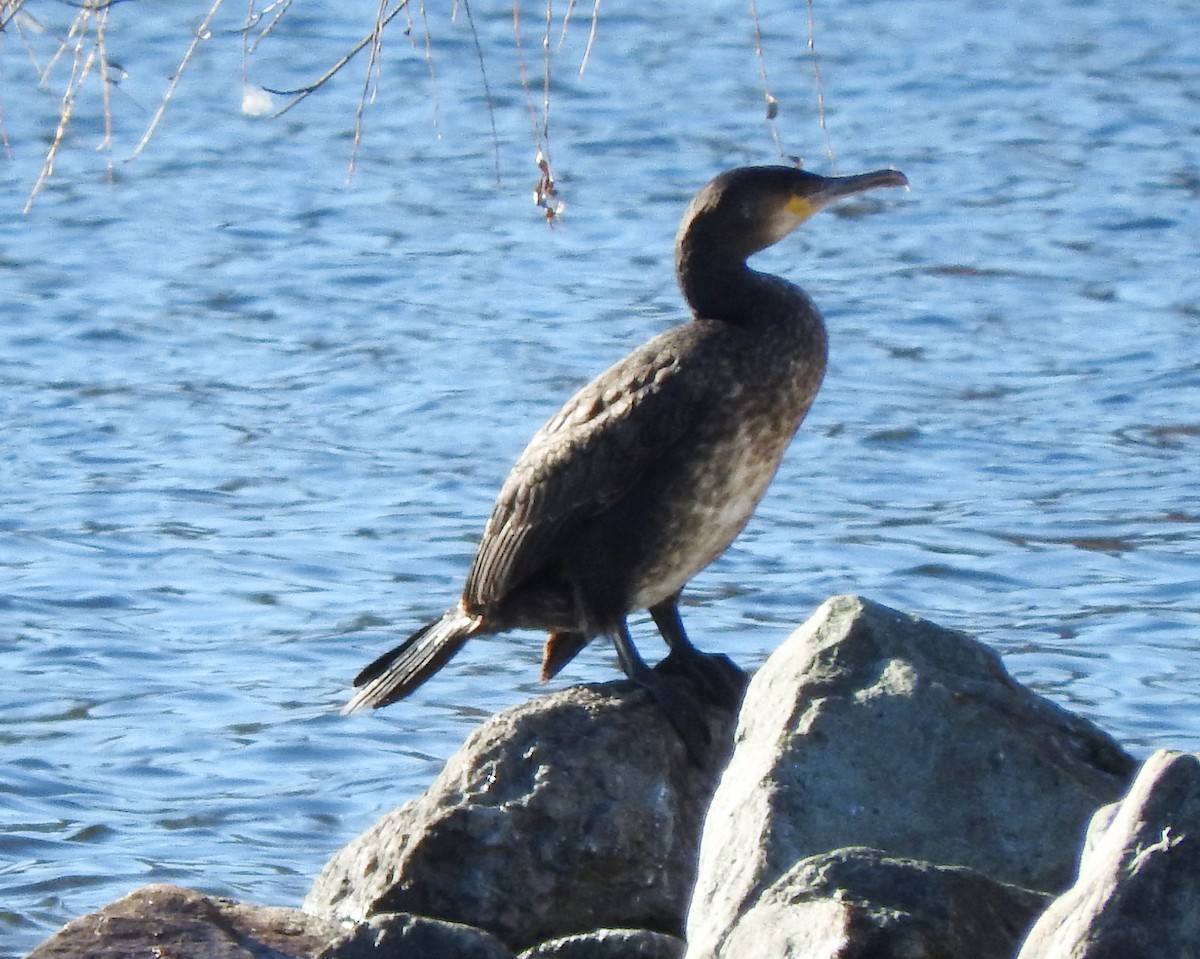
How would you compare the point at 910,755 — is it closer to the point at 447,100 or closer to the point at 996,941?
the point at 996,941

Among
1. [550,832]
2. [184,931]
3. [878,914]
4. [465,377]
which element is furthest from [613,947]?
[465,377]

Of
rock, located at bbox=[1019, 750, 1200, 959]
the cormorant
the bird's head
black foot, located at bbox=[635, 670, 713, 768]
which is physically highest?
the bird's head

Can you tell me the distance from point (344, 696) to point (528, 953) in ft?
8.85

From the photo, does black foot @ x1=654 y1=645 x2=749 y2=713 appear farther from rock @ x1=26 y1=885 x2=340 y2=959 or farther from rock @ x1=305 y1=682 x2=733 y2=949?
rock @ x1=26 y1=885 x2=340 y2=959

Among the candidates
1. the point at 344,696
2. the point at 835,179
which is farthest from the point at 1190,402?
the point at 835,179

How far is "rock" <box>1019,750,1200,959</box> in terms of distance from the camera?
3324 mm

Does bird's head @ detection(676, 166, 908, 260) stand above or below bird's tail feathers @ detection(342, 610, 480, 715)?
above

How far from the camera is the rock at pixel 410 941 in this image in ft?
13.3

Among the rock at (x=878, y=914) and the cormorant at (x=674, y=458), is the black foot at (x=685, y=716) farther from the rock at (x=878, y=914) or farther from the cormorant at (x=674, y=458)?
the rock at (x=878, y=914)

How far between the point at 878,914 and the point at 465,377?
6701 mm

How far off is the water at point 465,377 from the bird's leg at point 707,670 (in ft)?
4.11

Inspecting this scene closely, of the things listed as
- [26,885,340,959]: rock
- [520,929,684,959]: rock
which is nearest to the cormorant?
[520,929,684,959]: rock

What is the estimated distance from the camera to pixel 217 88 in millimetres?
14625

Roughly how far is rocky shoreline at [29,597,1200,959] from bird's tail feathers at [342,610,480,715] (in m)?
0.43
